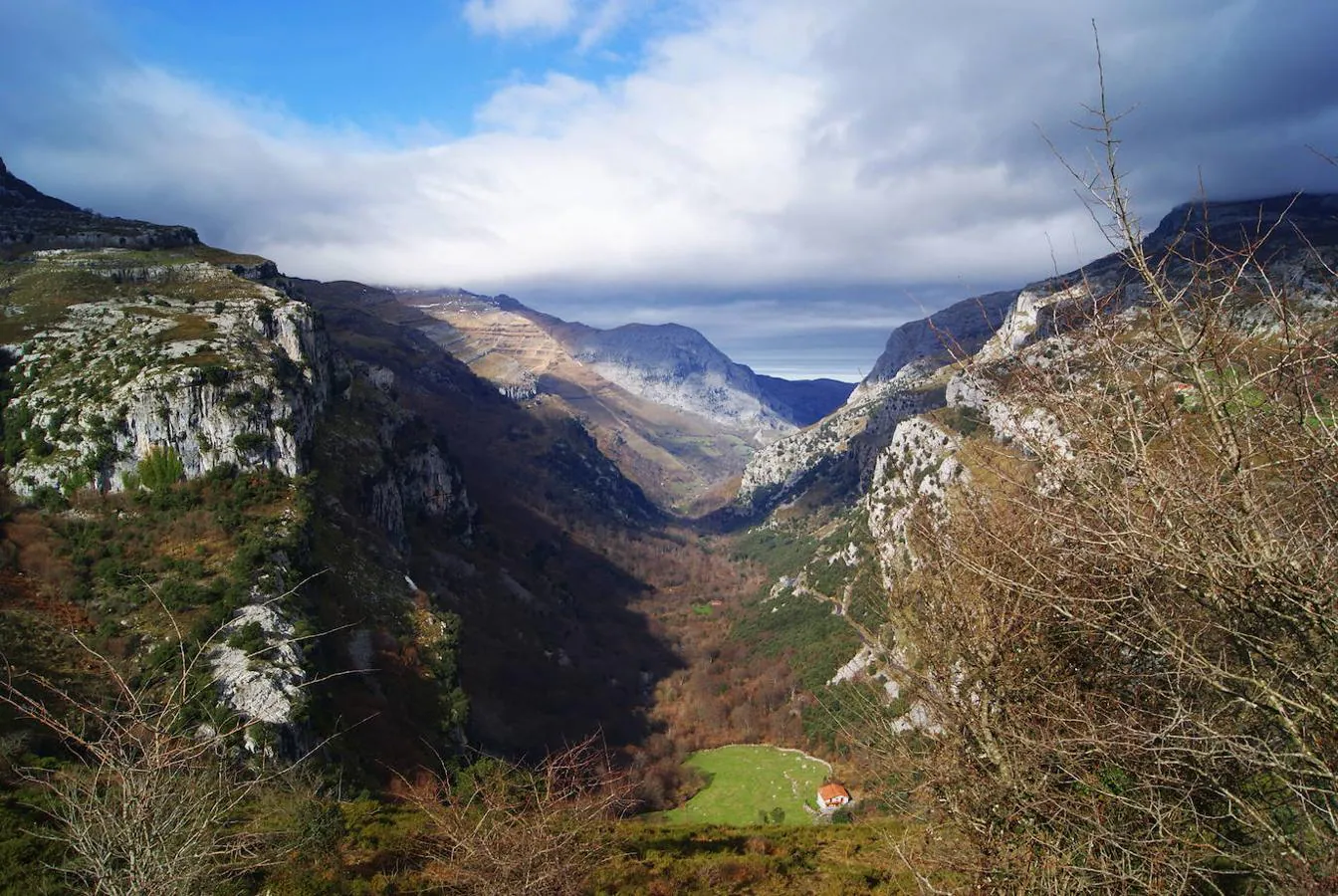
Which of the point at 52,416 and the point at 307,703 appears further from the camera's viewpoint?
the point at 52,416

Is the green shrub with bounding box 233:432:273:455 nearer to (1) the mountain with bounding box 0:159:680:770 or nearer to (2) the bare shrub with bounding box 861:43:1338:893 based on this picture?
(1) the mountain with bounding box 0:159:680:770

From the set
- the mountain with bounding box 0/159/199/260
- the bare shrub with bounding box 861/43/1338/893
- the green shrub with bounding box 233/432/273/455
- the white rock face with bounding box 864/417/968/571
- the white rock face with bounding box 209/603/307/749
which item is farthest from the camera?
the white rock face with bounding box 864/417/968/571

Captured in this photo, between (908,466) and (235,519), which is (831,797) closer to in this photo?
(235,519)

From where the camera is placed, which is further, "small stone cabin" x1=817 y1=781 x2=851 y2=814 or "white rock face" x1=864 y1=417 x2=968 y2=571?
"white rock face" x1=864 y1=417 x2=968 y2=571

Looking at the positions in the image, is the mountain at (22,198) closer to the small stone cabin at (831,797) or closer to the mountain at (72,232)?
the mountain at (72,232)

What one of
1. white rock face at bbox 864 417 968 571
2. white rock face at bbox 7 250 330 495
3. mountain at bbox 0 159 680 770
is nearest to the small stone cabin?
mountain at bbox 0 159 680 770

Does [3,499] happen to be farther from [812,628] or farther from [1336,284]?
Result: [812,628]

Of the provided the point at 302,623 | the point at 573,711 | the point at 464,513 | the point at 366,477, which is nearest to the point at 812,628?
the point at 573,711

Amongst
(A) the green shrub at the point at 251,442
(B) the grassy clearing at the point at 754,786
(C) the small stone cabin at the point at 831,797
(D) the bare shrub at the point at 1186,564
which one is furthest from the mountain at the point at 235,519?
(C) the small stone cabin at the point at 831,797

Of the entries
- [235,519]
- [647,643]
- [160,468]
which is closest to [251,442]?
[160,468]
